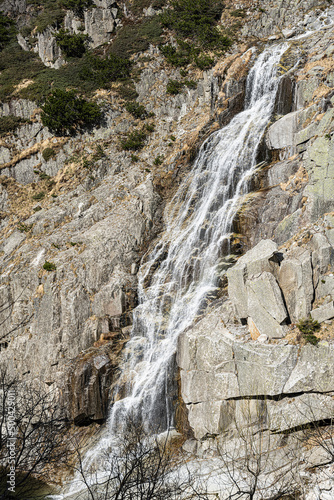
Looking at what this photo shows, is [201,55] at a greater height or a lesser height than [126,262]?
greater

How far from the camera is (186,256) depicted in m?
22.6

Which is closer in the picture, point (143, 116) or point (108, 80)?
point (143, 116)

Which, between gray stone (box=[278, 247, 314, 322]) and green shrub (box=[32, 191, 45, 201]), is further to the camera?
green shrub (box=[32, 191, 45, 201])

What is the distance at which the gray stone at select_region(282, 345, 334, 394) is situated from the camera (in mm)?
12703

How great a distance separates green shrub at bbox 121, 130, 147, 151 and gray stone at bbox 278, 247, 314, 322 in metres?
24.4

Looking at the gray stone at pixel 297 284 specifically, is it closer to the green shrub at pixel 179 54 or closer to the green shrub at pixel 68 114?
the green shrub at pixel 68 114

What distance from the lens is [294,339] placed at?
13.7 meters

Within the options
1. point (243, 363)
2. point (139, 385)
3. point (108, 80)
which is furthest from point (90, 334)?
point (108, 80)

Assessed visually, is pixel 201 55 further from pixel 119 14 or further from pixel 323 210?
pixel 323 210

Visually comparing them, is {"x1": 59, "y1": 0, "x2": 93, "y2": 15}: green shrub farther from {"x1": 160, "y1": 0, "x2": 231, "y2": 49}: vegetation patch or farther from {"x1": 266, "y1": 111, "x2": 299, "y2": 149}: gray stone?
{"x1": 266, "y1": 111, "x2": 299, "y2": 149}: gray stone

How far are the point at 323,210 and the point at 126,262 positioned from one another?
13.2m

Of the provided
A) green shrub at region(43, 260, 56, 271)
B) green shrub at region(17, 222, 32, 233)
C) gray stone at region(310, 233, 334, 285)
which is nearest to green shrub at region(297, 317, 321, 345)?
gray stone at region(310, 233, 334, 285)

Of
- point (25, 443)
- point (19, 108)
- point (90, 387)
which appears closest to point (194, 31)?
point (19, 108)

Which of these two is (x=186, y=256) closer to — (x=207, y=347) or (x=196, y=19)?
(x=207, y=347)
